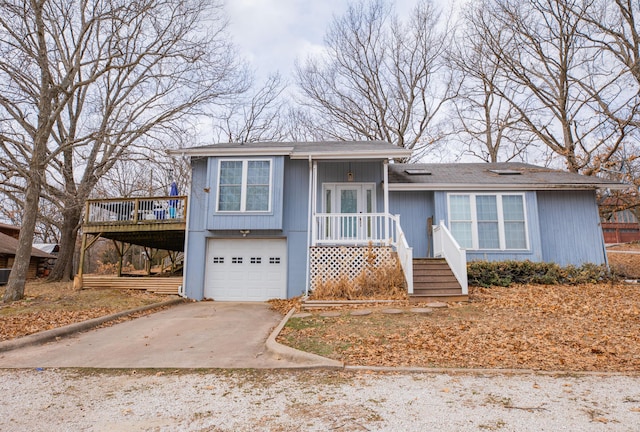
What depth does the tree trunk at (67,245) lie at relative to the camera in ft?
51.8

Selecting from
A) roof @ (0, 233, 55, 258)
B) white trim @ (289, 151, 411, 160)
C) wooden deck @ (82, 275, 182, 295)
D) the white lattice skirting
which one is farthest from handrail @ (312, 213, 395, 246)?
roof @ (0, 233, 55, 258)

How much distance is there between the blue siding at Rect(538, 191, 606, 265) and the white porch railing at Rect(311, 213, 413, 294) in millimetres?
5010

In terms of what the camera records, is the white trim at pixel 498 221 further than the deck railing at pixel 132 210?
No

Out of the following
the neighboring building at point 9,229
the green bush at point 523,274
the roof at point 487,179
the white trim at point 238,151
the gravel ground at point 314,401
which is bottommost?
the gravel ground at point 314,401

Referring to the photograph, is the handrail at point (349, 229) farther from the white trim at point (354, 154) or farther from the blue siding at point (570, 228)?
the blue siding at point (570, 228)

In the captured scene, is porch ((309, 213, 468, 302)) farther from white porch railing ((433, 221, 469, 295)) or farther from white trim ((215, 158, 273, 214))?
white trim ((215, 158, 273, 214))

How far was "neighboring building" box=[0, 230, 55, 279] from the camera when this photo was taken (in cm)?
1945

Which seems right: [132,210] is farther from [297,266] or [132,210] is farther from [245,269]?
[297,266]

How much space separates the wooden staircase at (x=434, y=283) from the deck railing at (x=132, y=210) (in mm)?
7876

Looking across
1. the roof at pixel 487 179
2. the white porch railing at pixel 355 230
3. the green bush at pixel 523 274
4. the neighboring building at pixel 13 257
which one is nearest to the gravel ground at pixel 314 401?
the white porch railing at pixel 355 230

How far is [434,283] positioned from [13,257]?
2226cm

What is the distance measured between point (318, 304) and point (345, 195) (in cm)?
458

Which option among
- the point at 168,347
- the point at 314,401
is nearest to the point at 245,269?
the point at 168,347

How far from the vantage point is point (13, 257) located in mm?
20094
